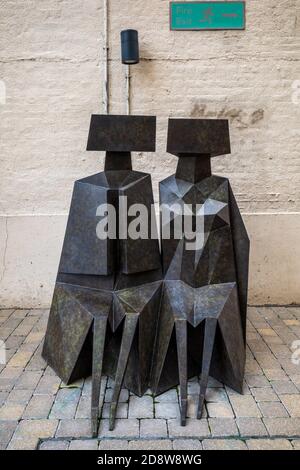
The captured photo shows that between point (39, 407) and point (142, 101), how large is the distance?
275 cm

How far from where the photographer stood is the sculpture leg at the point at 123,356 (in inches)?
91.9

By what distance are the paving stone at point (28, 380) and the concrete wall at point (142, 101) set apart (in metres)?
1.45

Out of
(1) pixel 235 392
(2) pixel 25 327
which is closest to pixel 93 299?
(1) pixel 235 392

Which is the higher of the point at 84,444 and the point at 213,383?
the point at 84,444

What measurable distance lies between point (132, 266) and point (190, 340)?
2.11ft

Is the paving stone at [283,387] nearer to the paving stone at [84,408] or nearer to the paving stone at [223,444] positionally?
the paving stone at [223,444]

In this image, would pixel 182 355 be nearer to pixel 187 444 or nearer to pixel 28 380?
pixel 187 444

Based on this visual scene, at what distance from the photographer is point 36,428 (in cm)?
230

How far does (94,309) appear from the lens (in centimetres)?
253

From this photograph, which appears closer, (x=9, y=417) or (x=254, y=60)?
(x=9, y=417)

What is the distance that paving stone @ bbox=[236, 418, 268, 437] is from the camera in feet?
7.37
